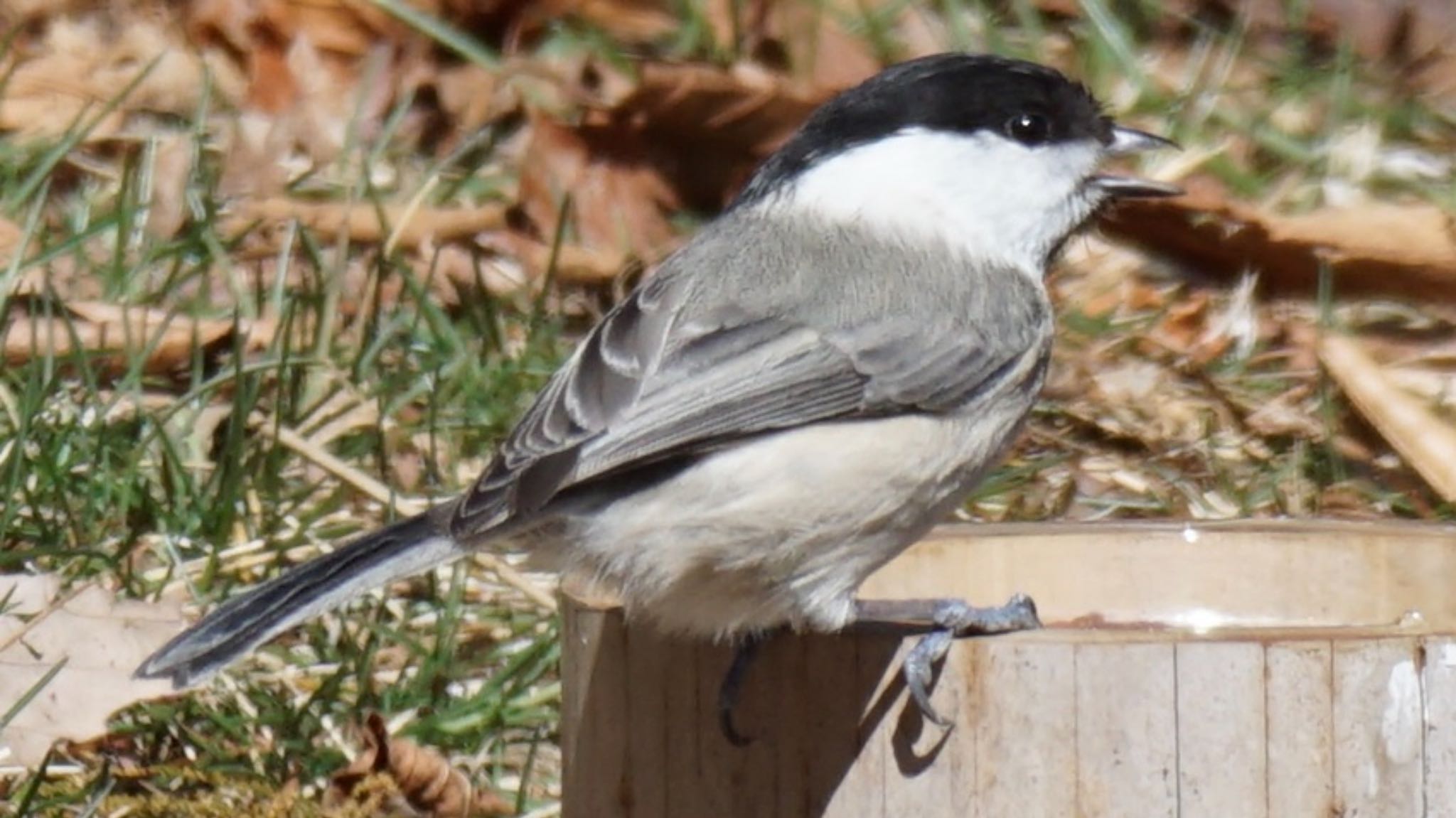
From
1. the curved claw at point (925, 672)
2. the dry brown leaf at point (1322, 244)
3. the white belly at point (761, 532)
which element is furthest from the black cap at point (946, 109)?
the dry brown leaf at point (1322, 244)

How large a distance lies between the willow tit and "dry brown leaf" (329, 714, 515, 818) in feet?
1.11

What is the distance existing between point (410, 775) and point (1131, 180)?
106 centimetres

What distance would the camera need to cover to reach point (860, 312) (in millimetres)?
2383

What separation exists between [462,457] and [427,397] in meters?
0.12

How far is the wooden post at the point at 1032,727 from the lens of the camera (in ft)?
6.06

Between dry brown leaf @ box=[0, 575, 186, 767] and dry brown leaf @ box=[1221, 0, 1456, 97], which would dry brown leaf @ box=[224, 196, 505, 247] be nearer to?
dry brown leaf @ box=[0, 575, 186, 767]

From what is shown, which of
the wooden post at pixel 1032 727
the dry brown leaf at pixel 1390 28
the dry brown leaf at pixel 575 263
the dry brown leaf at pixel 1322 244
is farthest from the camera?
the dry brown leaf at pixel 1390 28

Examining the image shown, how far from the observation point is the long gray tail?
2.12 meters

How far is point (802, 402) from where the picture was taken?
2.23 metres

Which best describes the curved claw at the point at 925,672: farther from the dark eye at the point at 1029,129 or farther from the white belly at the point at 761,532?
the dark eye at the point at 1029,129

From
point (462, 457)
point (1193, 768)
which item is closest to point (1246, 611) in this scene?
point (1193, 768)

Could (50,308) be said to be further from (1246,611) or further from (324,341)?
(1246,611)

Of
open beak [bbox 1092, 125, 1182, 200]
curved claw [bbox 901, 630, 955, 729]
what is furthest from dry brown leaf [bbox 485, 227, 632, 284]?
curved claw [bbox 901, 630, 955, 729]

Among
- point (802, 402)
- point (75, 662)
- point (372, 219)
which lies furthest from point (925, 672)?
point (372, 219)
